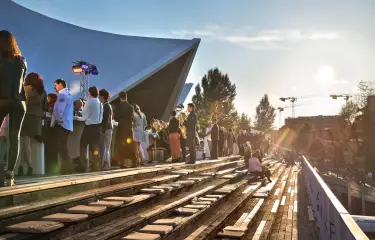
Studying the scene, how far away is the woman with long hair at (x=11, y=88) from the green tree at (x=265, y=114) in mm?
106333

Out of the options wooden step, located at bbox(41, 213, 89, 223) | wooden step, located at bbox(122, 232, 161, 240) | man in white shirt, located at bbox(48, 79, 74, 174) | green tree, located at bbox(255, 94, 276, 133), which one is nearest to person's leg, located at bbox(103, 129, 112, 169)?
man in white shirt, located at bbox(48, 79, 74, 174)

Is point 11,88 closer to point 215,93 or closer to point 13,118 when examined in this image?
point 13,118

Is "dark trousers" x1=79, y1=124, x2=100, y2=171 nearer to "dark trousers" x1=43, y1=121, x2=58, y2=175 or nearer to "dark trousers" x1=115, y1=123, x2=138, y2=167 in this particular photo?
"dark trousers" x1=43, y1=121, x2=58, y2=175

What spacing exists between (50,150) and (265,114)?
10783cm

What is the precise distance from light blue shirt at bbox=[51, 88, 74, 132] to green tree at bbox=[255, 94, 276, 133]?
342ft

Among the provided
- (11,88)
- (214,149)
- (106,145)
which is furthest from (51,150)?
(214,149)

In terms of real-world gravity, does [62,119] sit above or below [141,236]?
above

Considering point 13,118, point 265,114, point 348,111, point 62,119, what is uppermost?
point 265,114

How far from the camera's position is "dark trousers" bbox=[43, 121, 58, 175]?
6.41 metres

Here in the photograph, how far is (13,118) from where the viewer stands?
417 cm

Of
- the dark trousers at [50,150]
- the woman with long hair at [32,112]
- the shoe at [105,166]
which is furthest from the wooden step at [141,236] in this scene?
the shoe at [105,166]

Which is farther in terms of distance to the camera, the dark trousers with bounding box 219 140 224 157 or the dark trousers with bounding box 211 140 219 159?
the dark trousers with bounding box 219 140 224 157

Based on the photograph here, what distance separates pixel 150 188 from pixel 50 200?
232cm

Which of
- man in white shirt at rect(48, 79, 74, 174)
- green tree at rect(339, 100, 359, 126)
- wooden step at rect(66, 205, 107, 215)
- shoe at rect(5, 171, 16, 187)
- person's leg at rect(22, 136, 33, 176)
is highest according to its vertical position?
green tree at rect(339, 100, 359, 126)
